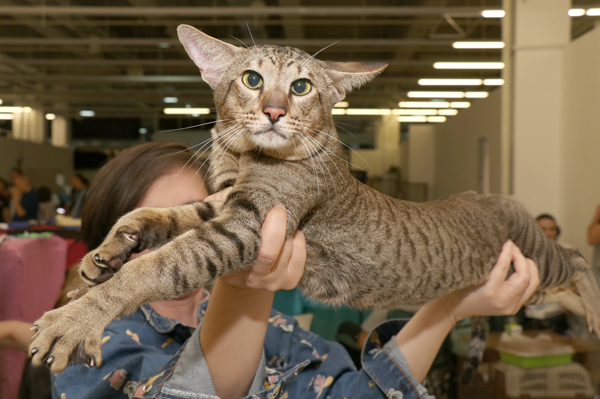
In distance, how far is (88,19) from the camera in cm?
613

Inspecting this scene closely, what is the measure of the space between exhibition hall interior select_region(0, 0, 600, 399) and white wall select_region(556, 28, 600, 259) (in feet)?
0.08

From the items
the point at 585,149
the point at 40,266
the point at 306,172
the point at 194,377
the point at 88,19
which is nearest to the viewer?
the point at 194,377

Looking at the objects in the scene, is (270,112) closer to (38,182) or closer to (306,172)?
(306,172)

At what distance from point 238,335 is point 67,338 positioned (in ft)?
1.39

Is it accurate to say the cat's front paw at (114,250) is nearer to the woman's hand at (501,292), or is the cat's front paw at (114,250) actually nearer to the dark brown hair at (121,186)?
the dark brown hair at (121,186)

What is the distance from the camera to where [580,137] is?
144 inches

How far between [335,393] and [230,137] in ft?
2.93

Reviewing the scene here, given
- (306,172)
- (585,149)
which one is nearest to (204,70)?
(306,172)

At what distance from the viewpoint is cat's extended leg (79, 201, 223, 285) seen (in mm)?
843

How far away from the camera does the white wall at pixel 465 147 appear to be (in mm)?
4375

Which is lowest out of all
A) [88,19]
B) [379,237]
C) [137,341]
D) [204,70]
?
[137,341]

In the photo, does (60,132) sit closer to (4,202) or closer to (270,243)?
(4,202)

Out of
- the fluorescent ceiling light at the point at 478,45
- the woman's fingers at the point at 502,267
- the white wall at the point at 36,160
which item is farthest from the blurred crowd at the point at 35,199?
the fluorescent ceiling light at the point at 478,45

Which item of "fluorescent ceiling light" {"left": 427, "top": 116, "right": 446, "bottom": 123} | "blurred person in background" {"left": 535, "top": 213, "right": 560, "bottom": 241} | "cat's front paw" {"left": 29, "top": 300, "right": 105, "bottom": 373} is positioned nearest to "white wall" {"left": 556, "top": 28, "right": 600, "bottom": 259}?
"blurred person in background" {"left": 535, "top": 213, "right": 560, "bottom": 241}
